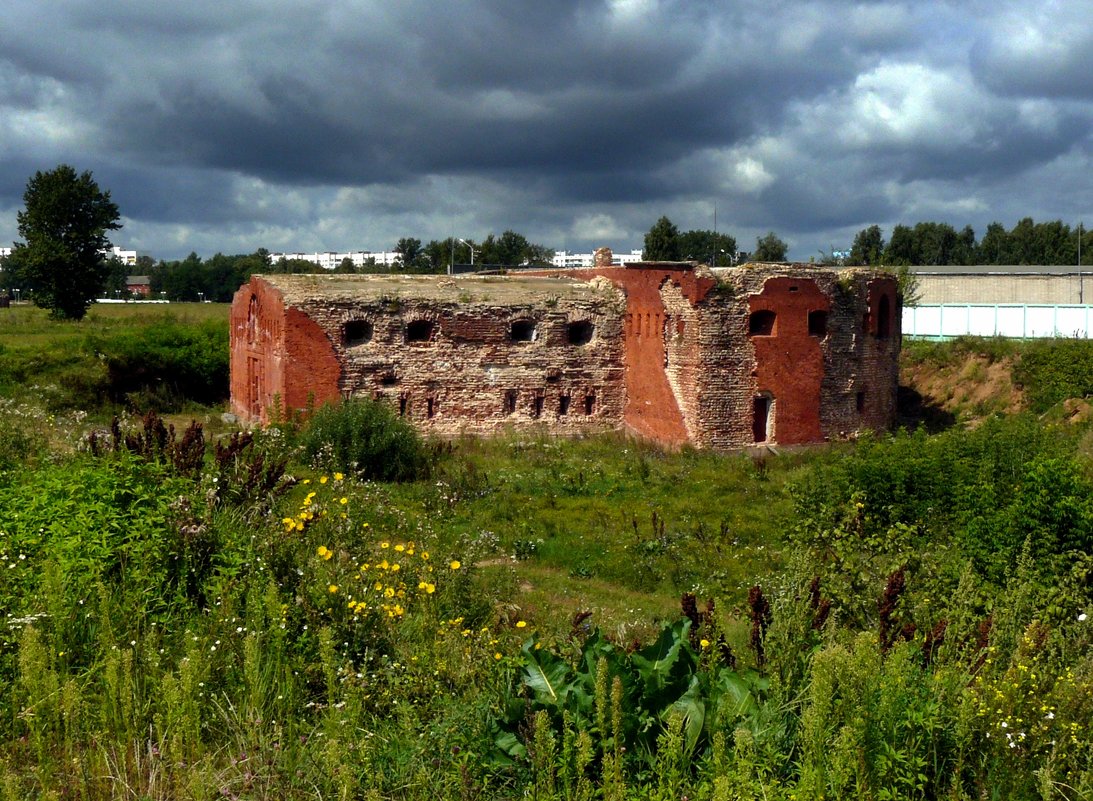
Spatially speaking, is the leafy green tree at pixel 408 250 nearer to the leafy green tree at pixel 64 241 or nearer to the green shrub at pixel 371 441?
the leafy green tree at pixel 64 241

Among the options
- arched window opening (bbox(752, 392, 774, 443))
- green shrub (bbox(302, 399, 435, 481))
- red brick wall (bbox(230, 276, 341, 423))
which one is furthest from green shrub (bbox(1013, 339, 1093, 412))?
red brick wall (bbox(230, 276, 341, 423))

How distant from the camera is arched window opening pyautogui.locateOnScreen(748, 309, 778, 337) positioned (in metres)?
20.9

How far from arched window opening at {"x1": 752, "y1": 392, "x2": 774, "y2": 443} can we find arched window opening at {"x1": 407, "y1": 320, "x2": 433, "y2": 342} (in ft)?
23.6

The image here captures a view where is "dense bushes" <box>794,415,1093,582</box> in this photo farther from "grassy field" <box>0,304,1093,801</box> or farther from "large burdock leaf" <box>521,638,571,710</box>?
"large burdock leaf" <box>521,638,571,710</box>

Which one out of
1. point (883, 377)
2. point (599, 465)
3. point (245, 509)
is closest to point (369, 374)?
point (599, 465)

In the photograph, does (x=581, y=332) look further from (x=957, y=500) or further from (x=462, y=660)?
(x=462, y=660)

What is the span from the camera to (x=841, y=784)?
4098 mm

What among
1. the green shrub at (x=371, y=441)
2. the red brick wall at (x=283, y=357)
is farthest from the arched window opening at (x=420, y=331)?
the green shrub at (x=371, y=441)

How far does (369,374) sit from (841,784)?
717 inches

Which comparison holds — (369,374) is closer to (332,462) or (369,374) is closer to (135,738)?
(332,462)

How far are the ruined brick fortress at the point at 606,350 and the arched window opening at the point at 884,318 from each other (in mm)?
46

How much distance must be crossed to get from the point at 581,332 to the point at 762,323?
447cm

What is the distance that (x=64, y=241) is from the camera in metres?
48.2

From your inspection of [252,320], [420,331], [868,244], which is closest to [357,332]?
[420,331]
